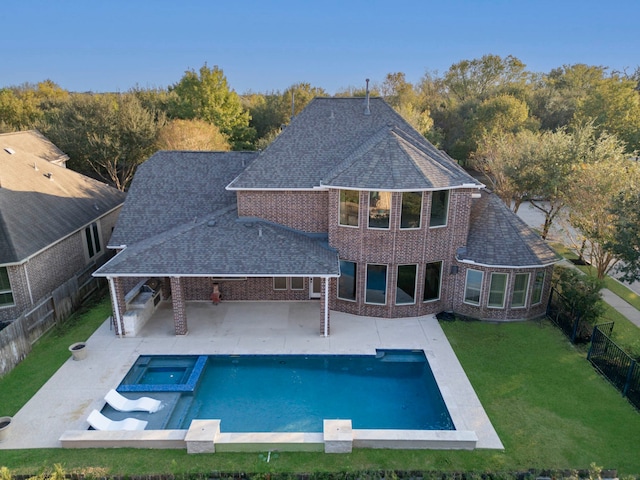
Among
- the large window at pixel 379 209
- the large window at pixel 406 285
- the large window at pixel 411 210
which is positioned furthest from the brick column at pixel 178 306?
the large window at pixel 411 210

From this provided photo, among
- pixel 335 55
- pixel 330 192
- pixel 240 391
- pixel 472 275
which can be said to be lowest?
pixel 240 391

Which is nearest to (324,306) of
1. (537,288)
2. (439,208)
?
(439,208)

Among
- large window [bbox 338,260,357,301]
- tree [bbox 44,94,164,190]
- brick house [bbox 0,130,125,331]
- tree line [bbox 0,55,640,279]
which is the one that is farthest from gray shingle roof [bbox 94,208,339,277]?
tree [bbox 44,94,164,190]


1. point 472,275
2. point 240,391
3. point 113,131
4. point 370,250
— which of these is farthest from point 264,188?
point 113,131

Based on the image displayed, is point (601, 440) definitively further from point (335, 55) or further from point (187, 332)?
point (335, 55)

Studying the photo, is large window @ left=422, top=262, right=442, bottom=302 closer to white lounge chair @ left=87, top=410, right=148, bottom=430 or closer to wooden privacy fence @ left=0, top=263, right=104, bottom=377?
white lounge chair @ left=87, top=410, right=148, bottom=430

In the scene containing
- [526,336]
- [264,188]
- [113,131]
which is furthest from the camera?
[113,131]
